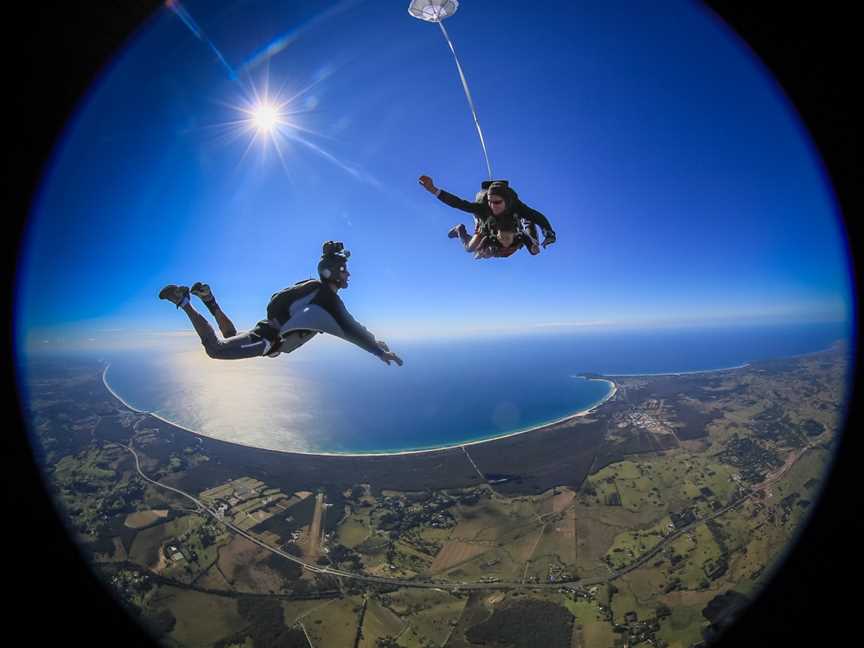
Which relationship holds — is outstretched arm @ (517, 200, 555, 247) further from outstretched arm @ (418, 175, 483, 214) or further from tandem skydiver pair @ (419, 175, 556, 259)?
outstretched arm @ (418, 175, 483, 214)

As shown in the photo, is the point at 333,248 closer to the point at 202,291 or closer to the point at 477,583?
the point at 202,291

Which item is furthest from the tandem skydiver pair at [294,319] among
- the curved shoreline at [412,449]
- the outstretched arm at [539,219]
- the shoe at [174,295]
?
the curved shoreline at [412,449]

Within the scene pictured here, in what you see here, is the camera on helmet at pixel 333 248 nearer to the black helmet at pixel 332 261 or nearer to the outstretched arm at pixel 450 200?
the black helmet at pixel 332 261

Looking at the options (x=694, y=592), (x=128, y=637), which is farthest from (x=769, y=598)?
(x=694, y=592)

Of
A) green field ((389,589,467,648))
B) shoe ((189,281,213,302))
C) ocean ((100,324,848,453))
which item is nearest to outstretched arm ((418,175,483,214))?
shoe ((189,281,213,302))

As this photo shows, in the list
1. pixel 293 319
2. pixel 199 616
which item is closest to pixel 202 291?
pixel 293 319

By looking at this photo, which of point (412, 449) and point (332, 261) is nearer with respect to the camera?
point (332, 261)
